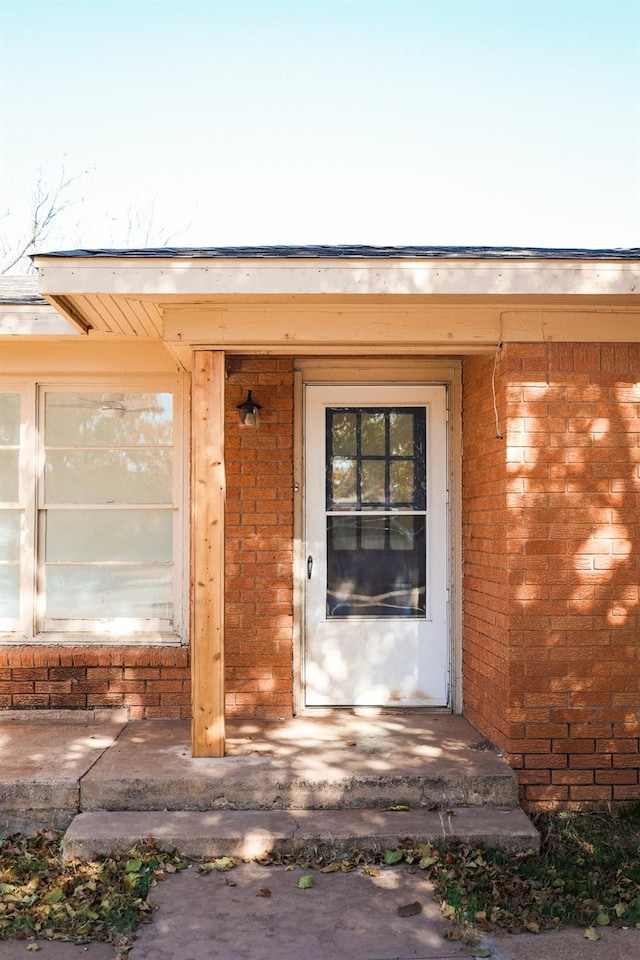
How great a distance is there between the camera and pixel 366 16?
11656 millimetres

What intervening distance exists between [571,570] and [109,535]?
10.5ft

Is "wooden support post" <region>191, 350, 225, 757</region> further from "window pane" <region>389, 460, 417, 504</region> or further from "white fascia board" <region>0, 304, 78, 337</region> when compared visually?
"window pane" <region>389, 460, 417, 504</region>

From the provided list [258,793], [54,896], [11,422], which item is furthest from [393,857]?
[11,422]

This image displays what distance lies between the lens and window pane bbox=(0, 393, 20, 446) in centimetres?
603

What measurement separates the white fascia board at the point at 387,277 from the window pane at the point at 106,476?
182 cm

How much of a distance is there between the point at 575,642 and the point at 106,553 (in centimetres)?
328

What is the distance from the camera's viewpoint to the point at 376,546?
5.87 meters

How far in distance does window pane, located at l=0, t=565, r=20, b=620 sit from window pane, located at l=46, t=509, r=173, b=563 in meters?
0.28

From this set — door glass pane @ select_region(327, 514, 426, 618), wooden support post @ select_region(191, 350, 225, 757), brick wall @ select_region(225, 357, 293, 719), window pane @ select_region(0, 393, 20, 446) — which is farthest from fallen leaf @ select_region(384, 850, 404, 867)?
window pane @ select_region(0, 393, 20, 446)

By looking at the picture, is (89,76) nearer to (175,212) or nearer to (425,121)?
(175,212)

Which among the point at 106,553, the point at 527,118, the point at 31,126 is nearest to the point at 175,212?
the point at 31,126

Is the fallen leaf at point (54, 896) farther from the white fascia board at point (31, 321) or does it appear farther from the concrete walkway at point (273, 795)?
the white fascia board at point (31, 321)

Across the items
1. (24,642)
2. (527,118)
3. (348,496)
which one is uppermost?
(527,118)

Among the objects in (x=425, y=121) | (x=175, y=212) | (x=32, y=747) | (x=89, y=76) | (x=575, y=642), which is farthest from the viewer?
(x=175, y=212)
